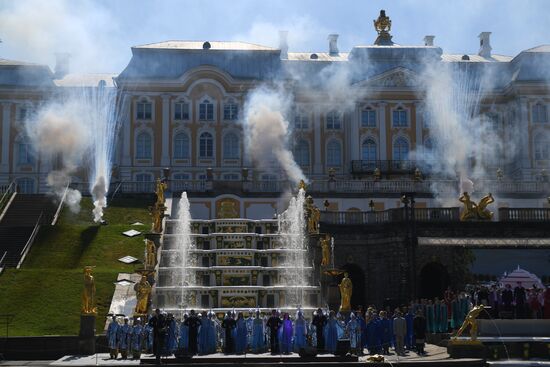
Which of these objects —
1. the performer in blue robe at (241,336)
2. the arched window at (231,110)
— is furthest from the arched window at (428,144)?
the performer in blue robe at (241,336)

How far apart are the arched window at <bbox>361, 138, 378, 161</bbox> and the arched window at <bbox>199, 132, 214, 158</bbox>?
37.9 ft

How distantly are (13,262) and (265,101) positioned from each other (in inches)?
1255

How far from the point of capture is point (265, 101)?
70.2m

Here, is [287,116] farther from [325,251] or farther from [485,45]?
[325,251]

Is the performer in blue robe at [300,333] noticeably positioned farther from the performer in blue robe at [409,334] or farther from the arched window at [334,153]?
the arched window at [334,153]

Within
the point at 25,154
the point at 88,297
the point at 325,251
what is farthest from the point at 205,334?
the point at 25,154

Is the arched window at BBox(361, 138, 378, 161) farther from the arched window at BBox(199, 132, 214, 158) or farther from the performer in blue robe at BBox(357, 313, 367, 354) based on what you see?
the performer in blue robe at BBox(357, 313, 367, 354)

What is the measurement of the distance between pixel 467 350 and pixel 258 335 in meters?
6.52

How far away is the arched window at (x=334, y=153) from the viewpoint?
7263 cm

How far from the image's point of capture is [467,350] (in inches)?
1102

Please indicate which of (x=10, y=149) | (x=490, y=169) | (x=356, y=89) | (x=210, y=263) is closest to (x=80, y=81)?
(x=10, y=149)

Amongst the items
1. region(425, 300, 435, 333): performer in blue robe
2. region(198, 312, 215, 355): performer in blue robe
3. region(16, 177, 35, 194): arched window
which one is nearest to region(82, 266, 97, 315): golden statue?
region(198, 312, 215, 355): performer in blue robe

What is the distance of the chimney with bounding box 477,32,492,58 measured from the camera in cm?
7912

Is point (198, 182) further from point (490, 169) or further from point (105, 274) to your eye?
point (490, 169)
